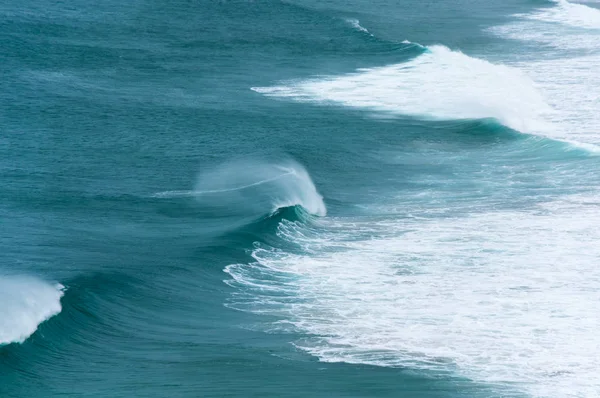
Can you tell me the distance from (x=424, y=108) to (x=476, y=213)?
1295 cm

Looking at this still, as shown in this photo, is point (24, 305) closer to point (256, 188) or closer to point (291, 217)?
point (291, 217)

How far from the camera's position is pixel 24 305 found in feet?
69.9

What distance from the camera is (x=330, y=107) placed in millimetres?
40625

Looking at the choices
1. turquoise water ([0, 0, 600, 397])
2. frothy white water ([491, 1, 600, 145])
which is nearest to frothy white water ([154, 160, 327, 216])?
turquoise water ([0, 0, 600, 397])

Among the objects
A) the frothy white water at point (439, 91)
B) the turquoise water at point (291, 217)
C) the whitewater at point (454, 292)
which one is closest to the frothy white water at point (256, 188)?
the turquoise water at point (291, 217)

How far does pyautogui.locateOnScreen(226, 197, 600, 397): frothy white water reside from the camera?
19.9m

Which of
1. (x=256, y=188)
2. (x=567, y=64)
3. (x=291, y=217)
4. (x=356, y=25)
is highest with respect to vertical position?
(x=356, y=25)

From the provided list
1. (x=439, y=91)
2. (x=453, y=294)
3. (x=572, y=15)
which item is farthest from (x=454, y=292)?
(x=572, y=15)

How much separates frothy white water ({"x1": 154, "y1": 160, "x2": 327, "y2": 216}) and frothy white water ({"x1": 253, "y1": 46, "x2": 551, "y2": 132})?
9776 millimetres

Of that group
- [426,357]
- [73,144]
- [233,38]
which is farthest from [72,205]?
[233,38]

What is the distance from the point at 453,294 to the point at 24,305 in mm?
8234

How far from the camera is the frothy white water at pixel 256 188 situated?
28.9 meters

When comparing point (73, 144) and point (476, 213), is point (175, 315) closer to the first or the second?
point (476, 213)

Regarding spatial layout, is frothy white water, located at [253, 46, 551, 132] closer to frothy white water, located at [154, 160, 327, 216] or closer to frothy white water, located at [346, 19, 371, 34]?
frothy white water, located at [346, 19, 371, 34]
